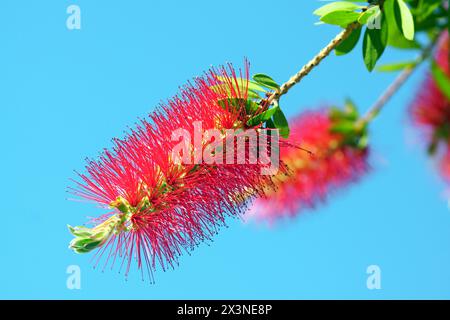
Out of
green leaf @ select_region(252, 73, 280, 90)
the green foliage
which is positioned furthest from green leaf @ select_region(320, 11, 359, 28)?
green leaf @ select_region(252, 73, 280, 90)

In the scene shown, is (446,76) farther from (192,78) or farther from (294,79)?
(192,78)

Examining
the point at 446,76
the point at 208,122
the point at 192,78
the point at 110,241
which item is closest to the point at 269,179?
the point at 208,122

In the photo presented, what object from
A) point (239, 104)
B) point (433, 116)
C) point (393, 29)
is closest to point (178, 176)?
point (239, 104)

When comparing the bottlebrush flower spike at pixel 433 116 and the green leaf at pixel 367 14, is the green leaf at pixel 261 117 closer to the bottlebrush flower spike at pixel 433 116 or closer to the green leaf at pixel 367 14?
the green leaf at pixel 367 14

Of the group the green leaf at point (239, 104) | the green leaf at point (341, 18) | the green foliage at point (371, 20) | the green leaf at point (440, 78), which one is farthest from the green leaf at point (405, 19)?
the green leaf at point (440, 78)

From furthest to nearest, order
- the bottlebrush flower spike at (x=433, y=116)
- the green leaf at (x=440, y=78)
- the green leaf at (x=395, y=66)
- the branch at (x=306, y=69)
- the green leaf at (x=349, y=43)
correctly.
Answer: the bottlebrush flower spike at (x=433, y=116)
the green leaf at (x=395, y=66)
the green leaf at (x=440, y=78)
the green leaf at (x=349, y=43)
the branch at (x=306, y=69)

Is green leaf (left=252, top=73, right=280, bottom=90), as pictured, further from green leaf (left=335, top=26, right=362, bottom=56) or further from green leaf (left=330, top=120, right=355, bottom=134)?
green leaf (left=330, top=120, right=355, bottom=134)

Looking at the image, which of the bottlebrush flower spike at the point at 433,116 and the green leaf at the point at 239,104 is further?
the bottlebrush flower spike at the point at 433,116

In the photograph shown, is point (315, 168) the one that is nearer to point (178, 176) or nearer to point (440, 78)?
point (440, 78)
